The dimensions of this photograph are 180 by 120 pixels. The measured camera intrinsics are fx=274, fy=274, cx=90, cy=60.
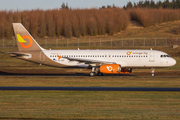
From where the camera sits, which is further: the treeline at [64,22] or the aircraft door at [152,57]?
the treeline at [64,22]

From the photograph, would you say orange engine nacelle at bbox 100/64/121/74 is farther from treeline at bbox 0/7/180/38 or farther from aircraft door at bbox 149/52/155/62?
treeline at bbox 0/7/180/38

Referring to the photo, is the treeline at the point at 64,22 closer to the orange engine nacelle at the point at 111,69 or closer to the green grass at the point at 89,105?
the orange engine nacelle at the point at 111,69

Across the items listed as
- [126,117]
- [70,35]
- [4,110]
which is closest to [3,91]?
[4,110]

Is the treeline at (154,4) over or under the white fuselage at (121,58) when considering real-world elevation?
over

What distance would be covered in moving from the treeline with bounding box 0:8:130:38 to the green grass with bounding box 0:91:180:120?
2801 inches

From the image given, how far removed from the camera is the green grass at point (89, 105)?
16.6 m

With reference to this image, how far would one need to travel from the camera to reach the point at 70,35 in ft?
307

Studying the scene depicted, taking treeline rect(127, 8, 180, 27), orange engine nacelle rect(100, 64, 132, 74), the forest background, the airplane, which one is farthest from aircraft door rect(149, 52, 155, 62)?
treeline rect(127, 8, 180, 27)

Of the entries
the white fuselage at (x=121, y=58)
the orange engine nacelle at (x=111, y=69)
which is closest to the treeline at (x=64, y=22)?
the white fuselage at (x=121, y=58)

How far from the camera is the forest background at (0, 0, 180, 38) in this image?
94.7 m

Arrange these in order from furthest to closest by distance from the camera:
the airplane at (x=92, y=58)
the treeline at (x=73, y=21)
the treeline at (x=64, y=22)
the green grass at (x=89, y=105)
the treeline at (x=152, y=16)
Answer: the treeline at (x=152, y=16) → the treeline at (x=73, y=21) → the treeline at (x=64, y=22) → the airplane at (x=92, y=58) → the green grass at (x=89, y=105)

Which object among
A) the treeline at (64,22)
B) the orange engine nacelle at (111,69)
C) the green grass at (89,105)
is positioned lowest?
the green grass at (89,105)

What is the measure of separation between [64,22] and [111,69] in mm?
61499

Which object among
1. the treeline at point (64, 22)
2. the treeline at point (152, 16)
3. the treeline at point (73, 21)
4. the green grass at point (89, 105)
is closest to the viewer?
the green grass at point (89, 105)
